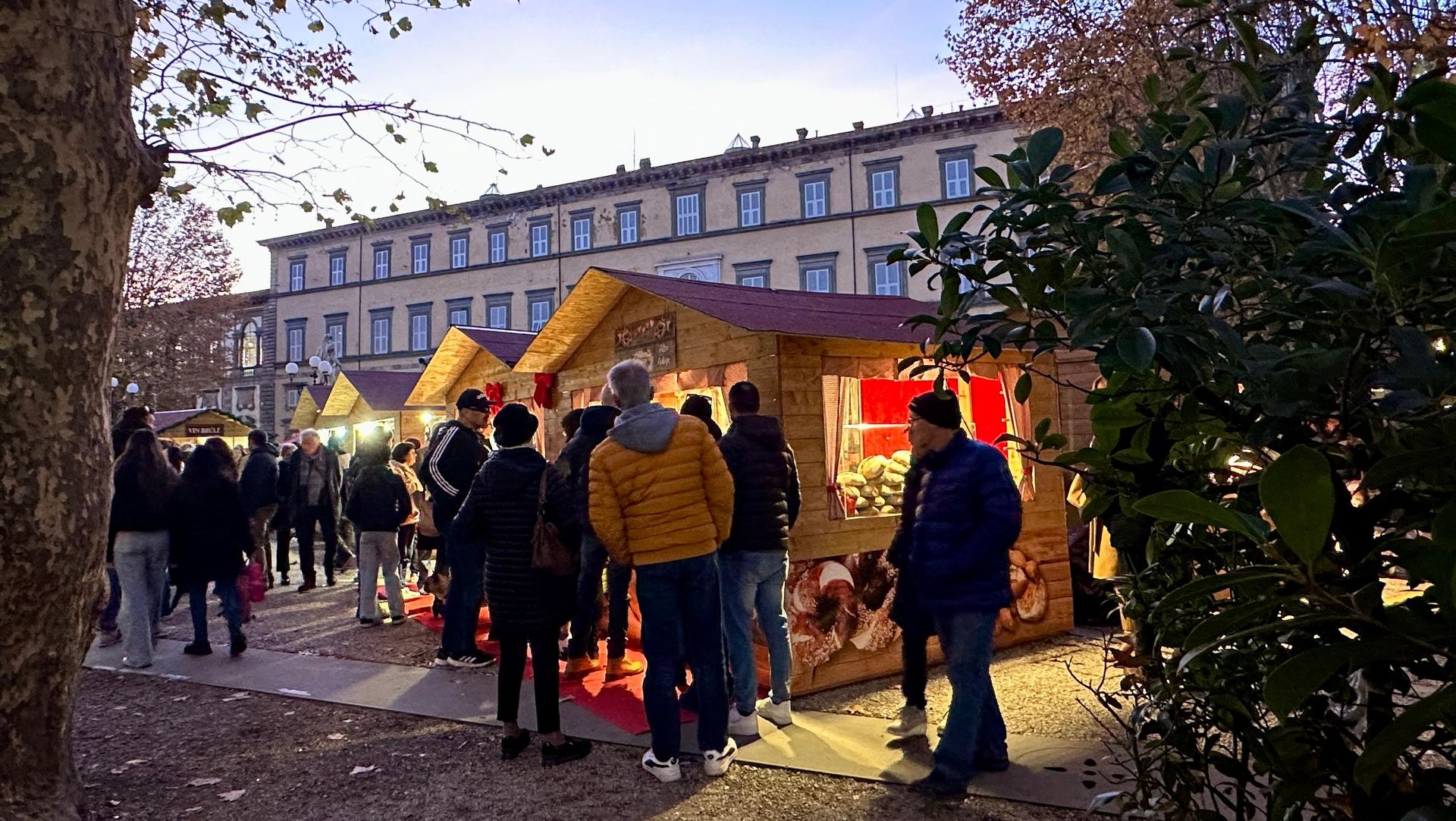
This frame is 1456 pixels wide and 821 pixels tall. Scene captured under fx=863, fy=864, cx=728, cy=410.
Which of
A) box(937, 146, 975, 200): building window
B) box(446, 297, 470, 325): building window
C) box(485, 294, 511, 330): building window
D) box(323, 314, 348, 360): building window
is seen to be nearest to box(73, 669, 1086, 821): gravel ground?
box(937, 146, 975, 200): building window

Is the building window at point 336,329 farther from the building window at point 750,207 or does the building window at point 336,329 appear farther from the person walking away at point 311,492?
the person walking away at point 311,492

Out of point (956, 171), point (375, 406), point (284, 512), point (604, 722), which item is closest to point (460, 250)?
point (956, 171)

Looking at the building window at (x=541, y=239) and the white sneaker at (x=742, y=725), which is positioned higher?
the building window at (x=541, y=239)

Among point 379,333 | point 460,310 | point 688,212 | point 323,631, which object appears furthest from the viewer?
point 379,333

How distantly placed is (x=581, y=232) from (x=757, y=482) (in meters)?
33.7

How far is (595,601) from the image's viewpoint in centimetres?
662

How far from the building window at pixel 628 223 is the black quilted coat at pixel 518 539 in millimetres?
32388

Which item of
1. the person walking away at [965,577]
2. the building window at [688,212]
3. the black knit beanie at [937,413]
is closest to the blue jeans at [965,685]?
the person walking away at [965,577]

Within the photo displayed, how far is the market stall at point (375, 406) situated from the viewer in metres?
16.8

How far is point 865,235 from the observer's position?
31891mm

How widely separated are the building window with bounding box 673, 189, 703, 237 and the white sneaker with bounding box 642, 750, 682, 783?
31.7m

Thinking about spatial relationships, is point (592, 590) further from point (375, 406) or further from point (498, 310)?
point (498, 310)

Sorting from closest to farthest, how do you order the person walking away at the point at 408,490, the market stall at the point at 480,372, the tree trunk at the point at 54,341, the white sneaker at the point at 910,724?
the tree trunk at the point at 54,341, the white sneaker at the point at 910,724, the person walking away at the point at 408,490, the market stall at the point at 480,372

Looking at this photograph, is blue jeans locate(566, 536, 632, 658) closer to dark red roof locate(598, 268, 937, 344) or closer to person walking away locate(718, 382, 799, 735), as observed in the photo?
person walking away locate(718, 382, 799, 735)
